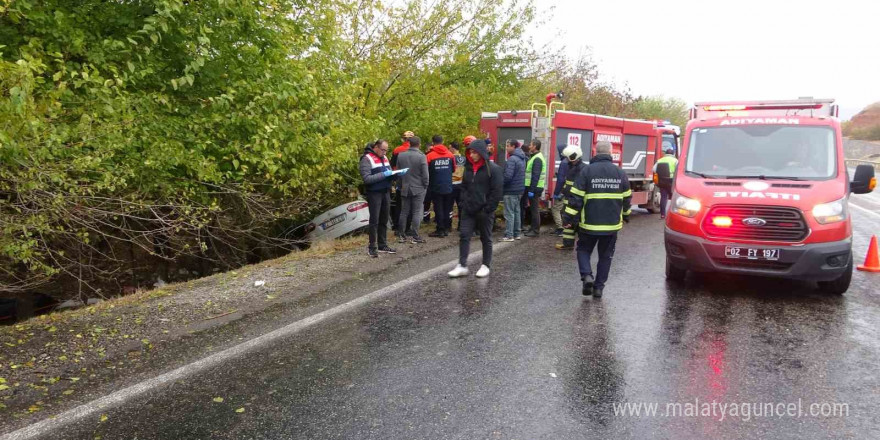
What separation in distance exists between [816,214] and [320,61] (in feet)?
22.9

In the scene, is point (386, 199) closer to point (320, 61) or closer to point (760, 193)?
point (320, 61)

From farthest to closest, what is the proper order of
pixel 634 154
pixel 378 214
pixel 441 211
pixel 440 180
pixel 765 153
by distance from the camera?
pixel 634 154 → pixel 441 211 → pixel 440 180 → pixel 378 214 → pixel 765 153

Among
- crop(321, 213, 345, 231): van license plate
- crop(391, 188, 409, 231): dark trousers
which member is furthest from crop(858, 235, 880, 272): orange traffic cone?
crop(321, 213, 345, 231): van license plate

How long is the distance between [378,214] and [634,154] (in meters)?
8.57

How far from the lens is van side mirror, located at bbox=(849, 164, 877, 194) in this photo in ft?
21.0

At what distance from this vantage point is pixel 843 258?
595 centimetres

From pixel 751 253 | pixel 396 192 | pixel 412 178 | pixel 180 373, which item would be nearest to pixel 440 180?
pixel 412 178

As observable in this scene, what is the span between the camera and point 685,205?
651 cm

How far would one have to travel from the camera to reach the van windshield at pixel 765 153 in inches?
257

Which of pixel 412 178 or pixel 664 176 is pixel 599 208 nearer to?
pixel 664 176

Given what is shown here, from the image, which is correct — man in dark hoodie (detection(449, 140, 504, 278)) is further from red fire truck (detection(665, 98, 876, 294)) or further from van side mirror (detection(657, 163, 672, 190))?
red fire truck (detection(665, 98, 876, 294))

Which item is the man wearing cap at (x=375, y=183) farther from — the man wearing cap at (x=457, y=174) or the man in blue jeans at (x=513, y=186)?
the man in blue jeans at (x=513, y=186)

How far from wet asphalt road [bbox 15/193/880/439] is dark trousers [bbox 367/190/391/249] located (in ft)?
6.90

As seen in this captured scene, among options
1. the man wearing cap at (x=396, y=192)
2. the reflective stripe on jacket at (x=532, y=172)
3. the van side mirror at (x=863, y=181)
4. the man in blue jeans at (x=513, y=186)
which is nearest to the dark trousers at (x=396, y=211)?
the man wearing cap at (x=396, y=192)
